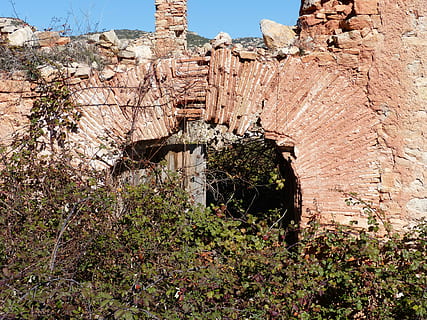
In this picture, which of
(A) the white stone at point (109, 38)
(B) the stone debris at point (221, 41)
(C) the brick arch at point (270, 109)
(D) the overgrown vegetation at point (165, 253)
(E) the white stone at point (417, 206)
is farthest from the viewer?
(A) the white stone at point (109, 38)

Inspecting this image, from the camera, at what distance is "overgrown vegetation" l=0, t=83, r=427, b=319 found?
A: 3408 mm

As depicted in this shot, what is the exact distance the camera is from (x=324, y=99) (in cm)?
437

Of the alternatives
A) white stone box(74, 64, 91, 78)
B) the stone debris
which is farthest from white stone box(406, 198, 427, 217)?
white stone box(74, 64, 91, 78)

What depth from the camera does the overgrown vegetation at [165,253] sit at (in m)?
3.41

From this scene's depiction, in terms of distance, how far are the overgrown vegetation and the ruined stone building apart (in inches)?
10.1

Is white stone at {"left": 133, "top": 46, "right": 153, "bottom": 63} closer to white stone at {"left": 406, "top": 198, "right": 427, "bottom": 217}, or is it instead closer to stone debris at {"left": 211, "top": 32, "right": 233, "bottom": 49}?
stone debris at {"left": 211, "top": 32, "right": 233, "bottom": 49}

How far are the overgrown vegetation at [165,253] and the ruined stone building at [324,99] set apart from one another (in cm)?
26

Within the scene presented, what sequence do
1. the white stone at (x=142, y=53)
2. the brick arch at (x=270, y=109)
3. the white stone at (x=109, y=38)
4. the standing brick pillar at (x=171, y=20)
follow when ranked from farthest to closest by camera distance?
1. the standing brick pillar at (x=171, y=20)
2. the white stone at (x=109, y=38)
3. the white stone at (x=142, y=53)
4. the brick arch at (x=270, y=109)

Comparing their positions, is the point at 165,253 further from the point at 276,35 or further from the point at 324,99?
the point at 276,35

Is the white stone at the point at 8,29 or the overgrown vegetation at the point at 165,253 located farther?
the white stone at the point at 8,29

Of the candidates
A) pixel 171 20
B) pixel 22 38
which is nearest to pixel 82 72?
pixel 22 38

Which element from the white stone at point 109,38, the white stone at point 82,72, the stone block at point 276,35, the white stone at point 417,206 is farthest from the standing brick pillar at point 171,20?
the white stone at point 417,206

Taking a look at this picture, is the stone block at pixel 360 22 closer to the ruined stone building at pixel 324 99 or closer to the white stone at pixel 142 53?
the ruined stone building at pixel 324 99

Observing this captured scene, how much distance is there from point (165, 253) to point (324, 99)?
2077 mm
